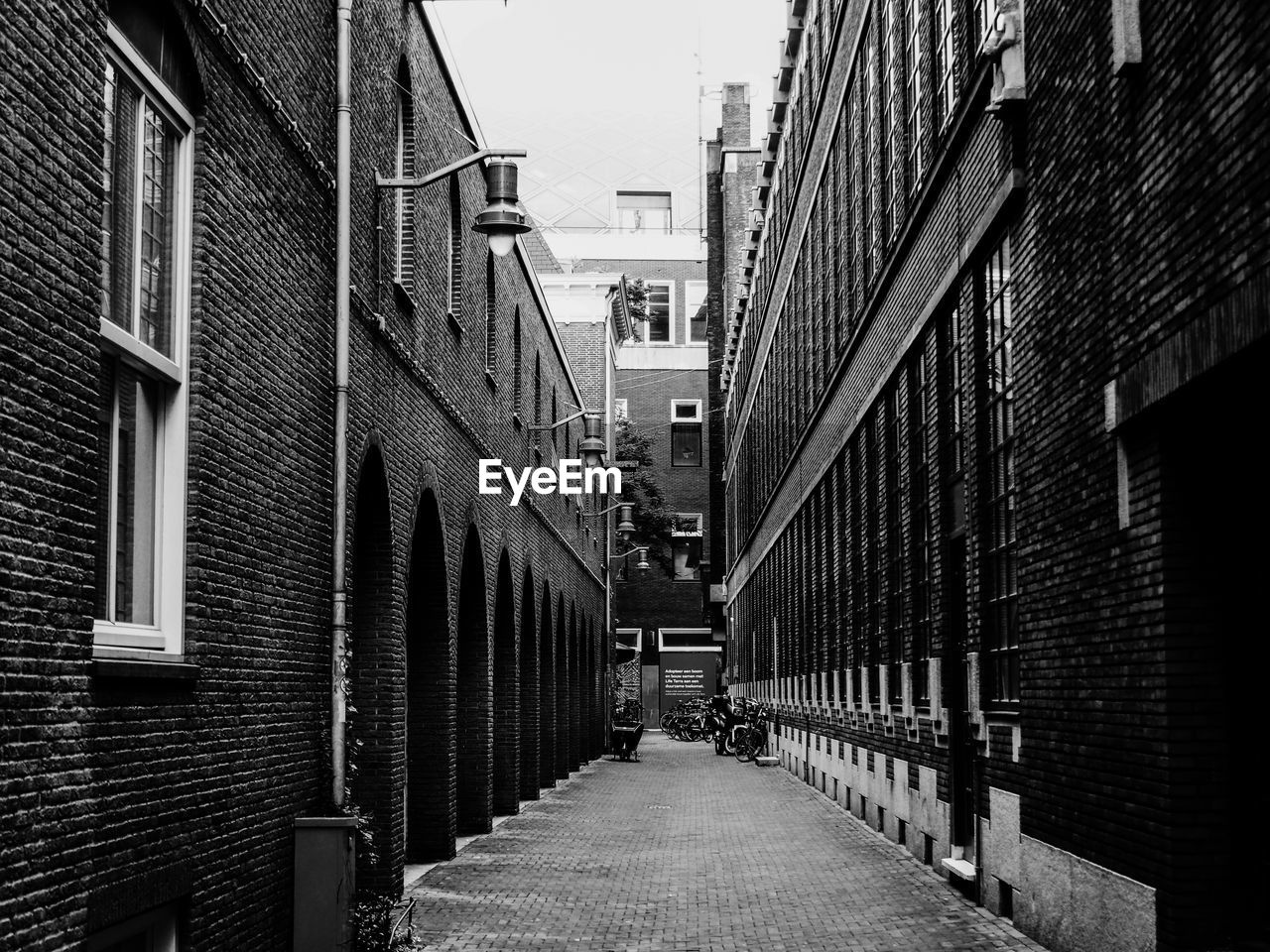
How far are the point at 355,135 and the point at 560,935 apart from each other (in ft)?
19.4

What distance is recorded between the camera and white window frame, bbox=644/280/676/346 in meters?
67.6

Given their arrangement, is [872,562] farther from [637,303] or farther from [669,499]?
[637,303]

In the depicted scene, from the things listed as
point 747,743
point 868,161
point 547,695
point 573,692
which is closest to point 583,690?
point 573,692

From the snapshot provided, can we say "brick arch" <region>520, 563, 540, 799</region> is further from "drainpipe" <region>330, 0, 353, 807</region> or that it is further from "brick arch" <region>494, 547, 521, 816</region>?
"drainpipe" <region>330, 0, 353, 807</region>

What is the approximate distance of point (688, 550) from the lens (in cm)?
6275

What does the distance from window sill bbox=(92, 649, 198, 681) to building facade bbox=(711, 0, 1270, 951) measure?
473 centimetres

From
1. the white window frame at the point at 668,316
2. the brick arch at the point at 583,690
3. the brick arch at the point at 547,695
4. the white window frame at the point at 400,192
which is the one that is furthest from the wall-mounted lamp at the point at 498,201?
the white window frame at the point at 668,316

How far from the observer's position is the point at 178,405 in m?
8.05

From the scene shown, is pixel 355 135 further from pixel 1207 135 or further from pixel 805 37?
pixel 805 37

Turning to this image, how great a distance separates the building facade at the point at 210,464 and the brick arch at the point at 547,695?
11.1 meters

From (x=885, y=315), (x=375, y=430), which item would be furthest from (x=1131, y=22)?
(x=885, y=315)

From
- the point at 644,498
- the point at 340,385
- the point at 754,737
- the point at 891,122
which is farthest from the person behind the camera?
the point at 644,498

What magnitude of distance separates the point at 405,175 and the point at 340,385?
4.06 metres

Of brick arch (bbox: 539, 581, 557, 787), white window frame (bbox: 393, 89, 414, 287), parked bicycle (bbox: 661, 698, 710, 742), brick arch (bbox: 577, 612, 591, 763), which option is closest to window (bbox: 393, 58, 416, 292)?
white window frame (bbox: 393, 89, 414, 287)
